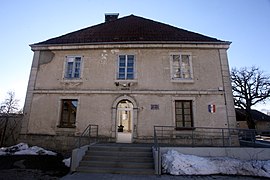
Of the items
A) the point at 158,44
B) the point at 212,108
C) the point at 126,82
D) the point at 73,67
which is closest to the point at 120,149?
the point at 126,82

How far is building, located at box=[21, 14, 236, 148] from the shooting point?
31.3 ft

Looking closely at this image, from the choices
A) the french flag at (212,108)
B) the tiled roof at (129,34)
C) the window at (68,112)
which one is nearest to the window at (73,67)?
the tiled roof at (129,34)

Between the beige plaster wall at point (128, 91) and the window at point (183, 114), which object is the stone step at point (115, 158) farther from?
the window at point (183, 114)

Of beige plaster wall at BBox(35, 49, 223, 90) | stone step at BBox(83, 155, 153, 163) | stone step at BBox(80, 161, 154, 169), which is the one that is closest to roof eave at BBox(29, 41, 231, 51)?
beige plaster wall at BBox(35, 49, 223, 90)

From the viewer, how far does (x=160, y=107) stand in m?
9.64

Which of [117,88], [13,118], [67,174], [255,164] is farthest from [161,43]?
[13,118]

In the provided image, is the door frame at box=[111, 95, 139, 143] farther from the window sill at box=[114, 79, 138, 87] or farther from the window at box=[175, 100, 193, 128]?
the window at box=[175, 100, 193, 128]

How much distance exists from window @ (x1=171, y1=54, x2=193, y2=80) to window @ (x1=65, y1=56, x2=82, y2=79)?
252 inches

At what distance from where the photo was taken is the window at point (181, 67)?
10.2 metres

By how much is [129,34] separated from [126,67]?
2.91 metres

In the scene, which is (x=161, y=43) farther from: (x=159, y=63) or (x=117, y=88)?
(x=117, y=88)

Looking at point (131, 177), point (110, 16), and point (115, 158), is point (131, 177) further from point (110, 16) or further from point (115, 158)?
point (110, 16)

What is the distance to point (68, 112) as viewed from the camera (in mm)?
10195

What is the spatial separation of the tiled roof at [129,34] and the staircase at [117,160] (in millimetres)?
7078
